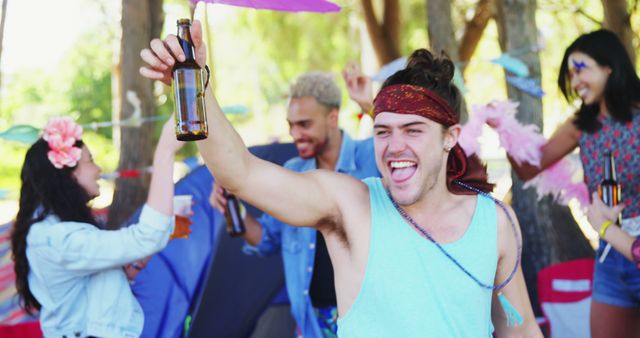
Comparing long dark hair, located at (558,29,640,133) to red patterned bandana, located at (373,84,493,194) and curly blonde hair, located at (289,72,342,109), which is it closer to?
curly blonde hair, located at (289,72,342,109)

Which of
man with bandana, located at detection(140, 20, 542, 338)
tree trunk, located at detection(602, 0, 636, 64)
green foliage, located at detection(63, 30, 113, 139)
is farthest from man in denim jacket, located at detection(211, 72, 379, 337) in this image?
green foliage, located at detection(63, 30, 113, 139)

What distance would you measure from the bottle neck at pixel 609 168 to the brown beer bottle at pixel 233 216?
1.69 meters

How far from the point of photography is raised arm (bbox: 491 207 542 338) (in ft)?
7.64

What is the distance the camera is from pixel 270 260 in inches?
193

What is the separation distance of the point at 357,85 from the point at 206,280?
58.4 inches

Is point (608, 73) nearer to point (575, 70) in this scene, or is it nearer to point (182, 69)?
point (575, 70)

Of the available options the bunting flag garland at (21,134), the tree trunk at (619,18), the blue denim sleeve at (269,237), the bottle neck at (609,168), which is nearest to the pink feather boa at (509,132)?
the bottle neck at (609,168)

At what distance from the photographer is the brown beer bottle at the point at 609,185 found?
3.29 m

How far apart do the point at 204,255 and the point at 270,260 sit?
2.63 ft

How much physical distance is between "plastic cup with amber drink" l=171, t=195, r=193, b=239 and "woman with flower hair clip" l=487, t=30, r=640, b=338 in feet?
5.98

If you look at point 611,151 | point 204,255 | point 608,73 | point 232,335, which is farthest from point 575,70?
point 232,335

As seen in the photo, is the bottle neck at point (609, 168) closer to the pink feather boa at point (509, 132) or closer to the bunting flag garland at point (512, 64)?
the pink feather boa at point (509, 132)

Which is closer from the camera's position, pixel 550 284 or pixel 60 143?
pixel 60 143

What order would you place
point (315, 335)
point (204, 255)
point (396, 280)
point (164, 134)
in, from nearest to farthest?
1. point (396, 280)
2. point (164, 134)
3. point (315, 335)
4. point (204, 255)
